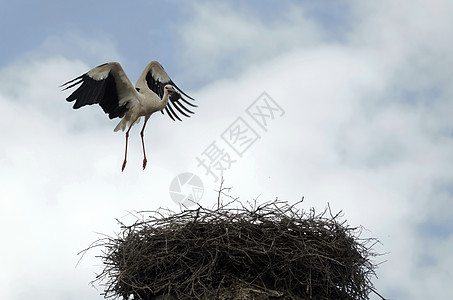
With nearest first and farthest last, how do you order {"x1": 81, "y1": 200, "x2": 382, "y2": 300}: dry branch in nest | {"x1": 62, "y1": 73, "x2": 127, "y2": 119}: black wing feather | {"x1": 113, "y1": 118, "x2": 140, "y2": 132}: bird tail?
{"x1": 81, "y1": 200, "x2": 382, "y2": 300}: dry branch in nest < {"x1": 62, "y1": 73, "x2": 127, "y2": 119}: black wing feather < {"x1": 113, "y1": 118, "x2": 140, "y2": 132}: bird tail

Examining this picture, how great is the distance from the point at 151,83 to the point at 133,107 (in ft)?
5.29

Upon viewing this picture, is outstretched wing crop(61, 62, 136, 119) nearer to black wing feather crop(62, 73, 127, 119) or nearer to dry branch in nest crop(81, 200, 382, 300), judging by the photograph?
black wing feather crop(62, 73, 127, 119)

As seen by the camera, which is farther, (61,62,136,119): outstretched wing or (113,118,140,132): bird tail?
(113,118,140,132): bird tail

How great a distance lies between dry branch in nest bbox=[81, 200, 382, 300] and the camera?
783 centimetres

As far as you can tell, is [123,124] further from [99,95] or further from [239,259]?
[239,259]

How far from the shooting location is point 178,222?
26.6 feet

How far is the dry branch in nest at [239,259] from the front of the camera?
308 inches

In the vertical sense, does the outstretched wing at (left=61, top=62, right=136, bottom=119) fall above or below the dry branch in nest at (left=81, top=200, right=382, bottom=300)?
above

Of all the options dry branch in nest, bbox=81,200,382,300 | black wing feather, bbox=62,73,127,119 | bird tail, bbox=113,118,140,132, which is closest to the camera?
dry branch in nest, bbox=81,200,382,300

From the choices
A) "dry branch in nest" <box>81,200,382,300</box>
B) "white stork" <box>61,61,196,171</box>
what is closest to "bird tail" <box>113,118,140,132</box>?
"white stork" <box>61,61,196,171</box>

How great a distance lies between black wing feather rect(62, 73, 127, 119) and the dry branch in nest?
11.2 feet

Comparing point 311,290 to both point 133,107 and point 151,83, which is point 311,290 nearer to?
point 133,107

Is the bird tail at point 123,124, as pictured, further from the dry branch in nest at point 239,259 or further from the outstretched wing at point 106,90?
the dry branch in nest at point 239,259

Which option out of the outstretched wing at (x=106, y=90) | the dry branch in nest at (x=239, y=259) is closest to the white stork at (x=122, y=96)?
the outstretched wing at (x=106, y=90)
